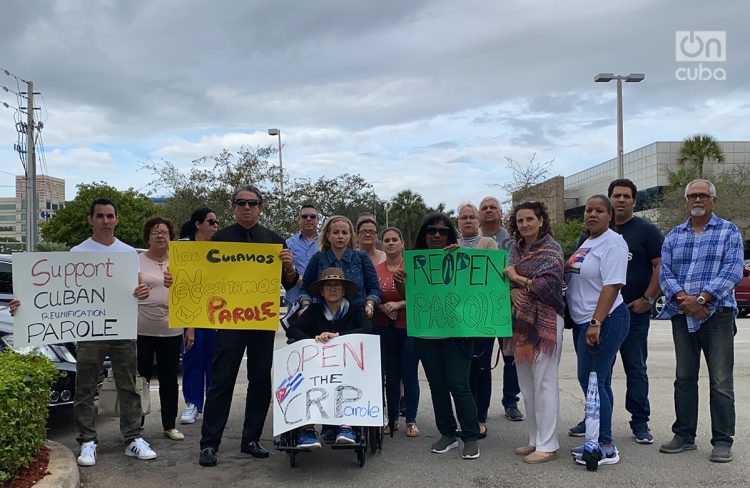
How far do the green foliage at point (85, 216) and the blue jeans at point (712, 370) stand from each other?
52.8 meters

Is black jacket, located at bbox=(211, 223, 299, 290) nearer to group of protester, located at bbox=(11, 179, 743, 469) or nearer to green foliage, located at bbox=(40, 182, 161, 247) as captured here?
group of protester, located at bbox=(11, 179, 743, 469)

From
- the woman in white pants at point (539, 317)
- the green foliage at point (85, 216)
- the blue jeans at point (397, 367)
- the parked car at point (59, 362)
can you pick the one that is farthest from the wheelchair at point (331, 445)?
the green foliage at point (85, 216)

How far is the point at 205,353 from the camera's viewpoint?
6.61 meters

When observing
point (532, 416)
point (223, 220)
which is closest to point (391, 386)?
point (532, 416)

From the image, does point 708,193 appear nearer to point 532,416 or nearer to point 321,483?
point 532,416

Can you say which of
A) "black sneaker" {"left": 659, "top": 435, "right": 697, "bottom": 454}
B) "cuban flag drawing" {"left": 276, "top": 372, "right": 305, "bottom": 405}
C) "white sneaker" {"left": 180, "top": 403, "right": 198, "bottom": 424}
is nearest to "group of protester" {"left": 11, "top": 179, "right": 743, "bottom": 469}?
"black sneaker" {"left": 659, "top": 435, "right": 697, "bottom": 454}

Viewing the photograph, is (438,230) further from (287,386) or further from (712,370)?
(712,370)

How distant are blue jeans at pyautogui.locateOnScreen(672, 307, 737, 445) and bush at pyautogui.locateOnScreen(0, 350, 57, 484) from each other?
472cm

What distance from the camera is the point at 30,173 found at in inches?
1213

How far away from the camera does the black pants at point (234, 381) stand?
16.9 ft

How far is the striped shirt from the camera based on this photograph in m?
5.04

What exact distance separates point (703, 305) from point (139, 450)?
4469mm

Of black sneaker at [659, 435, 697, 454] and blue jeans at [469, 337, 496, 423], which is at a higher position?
blue jeans at [469, 337, 496, 423]

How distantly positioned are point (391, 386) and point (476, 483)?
148 centimetres
